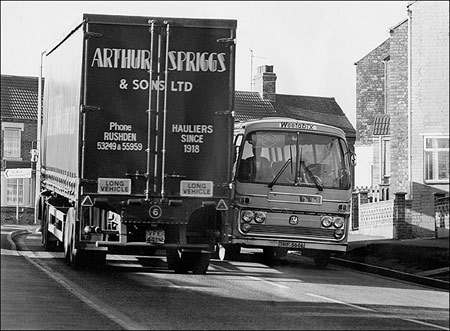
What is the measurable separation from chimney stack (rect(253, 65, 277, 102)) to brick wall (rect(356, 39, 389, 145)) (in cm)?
469

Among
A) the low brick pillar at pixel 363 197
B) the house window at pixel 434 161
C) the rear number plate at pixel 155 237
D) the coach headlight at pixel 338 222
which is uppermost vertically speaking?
the house window at pixel 434 161

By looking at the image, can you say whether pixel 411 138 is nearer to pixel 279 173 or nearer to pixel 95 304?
pixel 279 173

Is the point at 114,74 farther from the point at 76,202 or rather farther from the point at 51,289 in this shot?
the point at 51,289

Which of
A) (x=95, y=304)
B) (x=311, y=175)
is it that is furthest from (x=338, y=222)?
(x=95, y=304)

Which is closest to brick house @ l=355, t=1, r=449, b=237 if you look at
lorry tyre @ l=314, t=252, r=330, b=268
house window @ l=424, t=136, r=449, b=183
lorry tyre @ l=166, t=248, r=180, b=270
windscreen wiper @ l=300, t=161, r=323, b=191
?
house window @ l=424, t=136, r=449, b=183

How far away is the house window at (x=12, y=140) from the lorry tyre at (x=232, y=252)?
8441 mm

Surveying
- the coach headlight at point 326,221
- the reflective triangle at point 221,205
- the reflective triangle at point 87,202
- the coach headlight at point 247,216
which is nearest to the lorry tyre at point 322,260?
the coach headlight at point 326,221

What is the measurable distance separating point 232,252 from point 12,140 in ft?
49.0

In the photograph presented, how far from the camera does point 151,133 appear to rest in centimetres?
1495

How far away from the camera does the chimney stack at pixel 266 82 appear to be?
42406mm

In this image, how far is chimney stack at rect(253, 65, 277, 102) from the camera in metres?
42.4

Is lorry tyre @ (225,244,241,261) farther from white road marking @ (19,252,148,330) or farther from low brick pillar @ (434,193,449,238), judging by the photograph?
low brick pillar @ (434,193,449,238)

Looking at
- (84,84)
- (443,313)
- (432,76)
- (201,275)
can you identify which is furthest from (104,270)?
(432,76)

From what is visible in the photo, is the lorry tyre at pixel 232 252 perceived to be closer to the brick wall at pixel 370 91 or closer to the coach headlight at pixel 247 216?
the coach headlight at pixel 247 216
